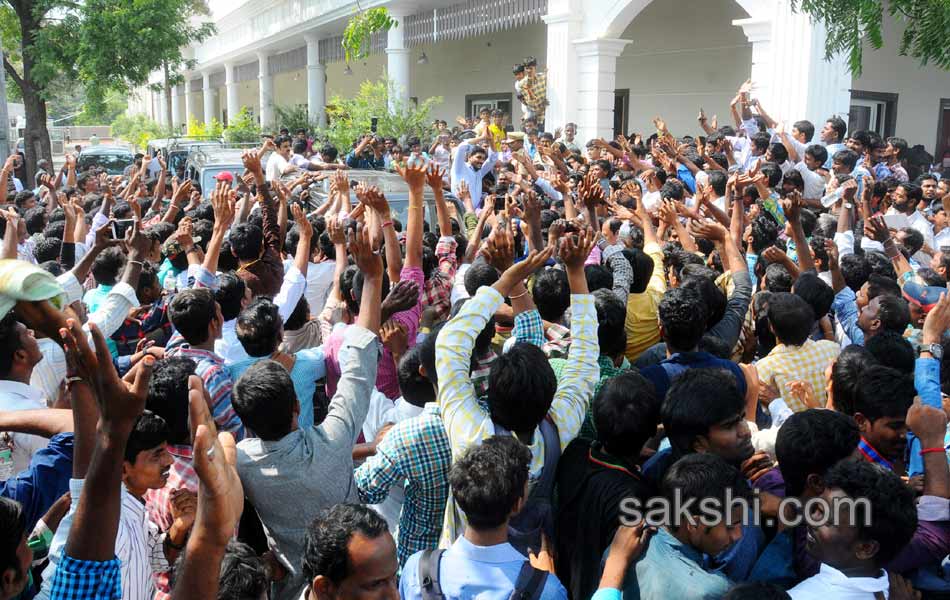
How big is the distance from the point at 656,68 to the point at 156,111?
147ft

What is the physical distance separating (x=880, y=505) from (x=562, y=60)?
12009mm

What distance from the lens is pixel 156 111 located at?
53188 mm

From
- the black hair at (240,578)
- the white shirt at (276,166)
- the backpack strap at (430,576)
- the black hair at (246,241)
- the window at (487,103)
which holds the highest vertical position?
the window at (487,103)

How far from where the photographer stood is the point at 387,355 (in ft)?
12.4

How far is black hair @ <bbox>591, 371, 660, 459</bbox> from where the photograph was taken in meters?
2.57

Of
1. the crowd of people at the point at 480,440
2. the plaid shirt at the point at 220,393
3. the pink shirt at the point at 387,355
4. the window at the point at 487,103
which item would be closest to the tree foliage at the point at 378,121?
the window at the point at 487,103

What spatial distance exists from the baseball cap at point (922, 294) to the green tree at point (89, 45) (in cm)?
1579

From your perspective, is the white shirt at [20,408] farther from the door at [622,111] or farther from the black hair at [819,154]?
the door at [622,111]

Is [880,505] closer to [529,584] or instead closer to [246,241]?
[529,584]

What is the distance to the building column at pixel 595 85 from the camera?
42.4 feet

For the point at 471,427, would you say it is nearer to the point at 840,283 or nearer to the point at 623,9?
the point at 840,283

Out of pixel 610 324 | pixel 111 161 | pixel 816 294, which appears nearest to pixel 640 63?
pixel 111 161

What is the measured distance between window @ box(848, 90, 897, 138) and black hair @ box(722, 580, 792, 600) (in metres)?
13.3

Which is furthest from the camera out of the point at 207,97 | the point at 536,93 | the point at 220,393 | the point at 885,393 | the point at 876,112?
the point at 207,97
